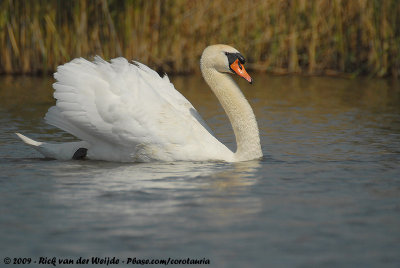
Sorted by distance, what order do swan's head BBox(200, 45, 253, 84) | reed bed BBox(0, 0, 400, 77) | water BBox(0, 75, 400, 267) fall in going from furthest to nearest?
reed bed BBox(0, 0, 400, 77), swan's head BBox(200, 45, 253, 84), water BBox(0, 75, 400, 267)

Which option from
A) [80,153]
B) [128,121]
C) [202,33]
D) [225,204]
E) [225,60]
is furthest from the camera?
[202,33]

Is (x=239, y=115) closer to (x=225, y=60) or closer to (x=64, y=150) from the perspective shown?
(x=225, y=60)

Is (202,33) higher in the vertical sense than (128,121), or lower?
higher

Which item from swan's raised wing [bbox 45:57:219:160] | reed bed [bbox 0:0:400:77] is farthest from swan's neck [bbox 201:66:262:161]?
reed bed [bbox 0:0:400:77]

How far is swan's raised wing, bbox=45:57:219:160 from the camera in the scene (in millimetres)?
7215

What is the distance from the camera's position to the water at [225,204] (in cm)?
459

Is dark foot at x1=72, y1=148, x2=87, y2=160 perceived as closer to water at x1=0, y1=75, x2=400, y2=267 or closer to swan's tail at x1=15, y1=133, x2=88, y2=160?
swan's tail at x1=15, y1=133, x2=88, y2=160

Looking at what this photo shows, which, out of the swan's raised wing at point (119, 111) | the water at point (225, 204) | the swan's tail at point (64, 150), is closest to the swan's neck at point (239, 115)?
the water at point (225, 204)

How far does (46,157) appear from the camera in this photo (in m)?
7.77

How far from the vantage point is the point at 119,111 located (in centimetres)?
723

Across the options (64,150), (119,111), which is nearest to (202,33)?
(64,150)

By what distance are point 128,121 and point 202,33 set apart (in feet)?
30.5

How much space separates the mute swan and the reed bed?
6.88 meters

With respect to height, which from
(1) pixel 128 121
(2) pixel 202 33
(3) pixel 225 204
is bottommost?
(3) pixel 225 204
